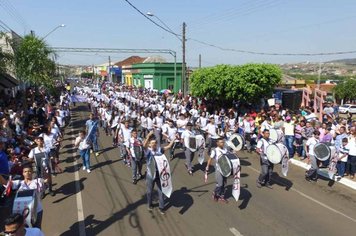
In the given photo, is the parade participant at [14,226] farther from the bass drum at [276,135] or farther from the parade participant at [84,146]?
the bass drum at [276,135]

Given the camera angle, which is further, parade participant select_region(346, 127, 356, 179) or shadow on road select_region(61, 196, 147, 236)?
parade participant select_region(346, 127, 356, 179)

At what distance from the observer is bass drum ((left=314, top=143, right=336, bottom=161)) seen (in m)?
11.8

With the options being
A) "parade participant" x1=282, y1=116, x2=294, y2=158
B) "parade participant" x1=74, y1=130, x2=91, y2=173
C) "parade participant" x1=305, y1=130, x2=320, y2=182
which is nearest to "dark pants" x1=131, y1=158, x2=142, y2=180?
"parade participant" x1=74, y1=130, x2=91, y2=173

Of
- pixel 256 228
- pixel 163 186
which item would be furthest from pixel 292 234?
pixel 163 186

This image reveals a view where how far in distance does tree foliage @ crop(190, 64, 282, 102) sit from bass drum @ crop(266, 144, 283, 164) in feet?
45.0

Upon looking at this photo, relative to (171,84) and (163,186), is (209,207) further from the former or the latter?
(171,84)

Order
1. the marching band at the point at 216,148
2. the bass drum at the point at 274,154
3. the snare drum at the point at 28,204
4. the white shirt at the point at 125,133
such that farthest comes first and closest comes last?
the white shirt at the point at 125,133
the bass drum at the point at 274,154
the marching band at the point at 216,148
the snare drum at the point at 28,204

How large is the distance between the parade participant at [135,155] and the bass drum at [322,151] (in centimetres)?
524

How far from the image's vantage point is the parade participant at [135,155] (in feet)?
37.8

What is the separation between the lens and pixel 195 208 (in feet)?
31.2

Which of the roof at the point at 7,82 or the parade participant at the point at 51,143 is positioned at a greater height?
the roof at the point at 7,82

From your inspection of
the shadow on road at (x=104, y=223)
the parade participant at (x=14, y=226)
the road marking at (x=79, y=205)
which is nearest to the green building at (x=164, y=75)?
the road marking at (x=79, y=205)

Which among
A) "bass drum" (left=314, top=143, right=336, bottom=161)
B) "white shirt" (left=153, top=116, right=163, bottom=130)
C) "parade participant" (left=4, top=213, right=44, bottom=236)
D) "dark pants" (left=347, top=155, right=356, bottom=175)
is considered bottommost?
"dark pants" (left=347, top=155, right=356, bottom=175)

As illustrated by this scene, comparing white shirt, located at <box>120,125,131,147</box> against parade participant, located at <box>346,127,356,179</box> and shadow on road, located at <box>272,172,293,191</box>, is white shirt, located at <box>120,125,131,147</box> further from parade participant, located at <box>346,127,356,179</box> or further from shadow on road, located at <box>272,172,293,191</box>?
parade participant, located at <box>346,127,356,179</box>
